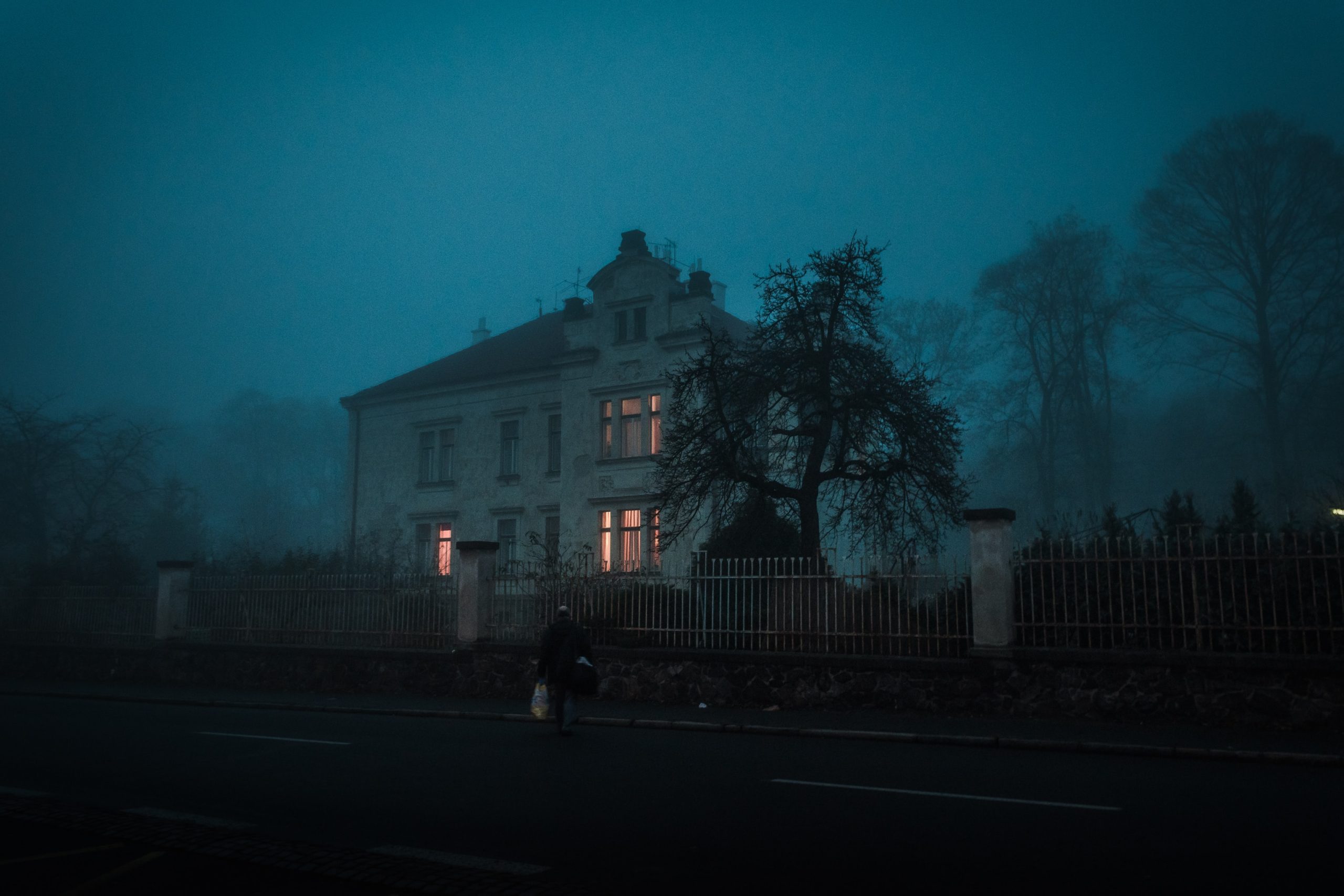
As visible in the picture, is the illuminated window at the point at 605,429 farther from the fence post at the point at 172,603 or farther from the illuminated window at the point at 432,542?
the fence post at the point at 172,603

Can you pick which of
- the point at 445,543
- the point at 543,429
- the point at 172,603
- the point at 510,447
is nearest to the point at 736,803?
the point at 172,603

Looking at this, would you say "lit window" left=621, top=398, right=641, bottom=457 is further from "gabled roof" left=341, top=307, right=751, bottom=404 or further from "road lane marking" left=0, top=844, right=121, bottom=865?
"road lane marking" left=0, top=844, right=121, bottom=865

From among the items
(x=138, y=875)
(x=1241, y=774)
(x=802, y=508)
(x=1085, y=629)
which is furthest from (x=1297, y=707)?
(x=138, y=875)

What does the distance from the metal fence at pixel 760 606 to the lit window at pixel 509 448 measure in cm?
2081

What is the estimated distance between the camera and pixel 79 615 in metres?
25.0

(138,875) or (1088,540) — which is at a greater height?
(1088,540)

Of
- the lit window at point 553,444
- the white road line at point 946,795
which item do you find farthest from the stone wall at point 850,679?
the lit window at point 553,444

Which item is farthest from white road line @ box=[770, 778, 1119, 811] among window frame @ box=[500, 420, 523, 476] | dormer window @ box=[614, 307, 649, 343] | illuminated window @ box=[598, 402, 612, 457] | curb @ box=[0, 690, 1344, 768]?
window frame @ box=[500, 420, 523, 476]

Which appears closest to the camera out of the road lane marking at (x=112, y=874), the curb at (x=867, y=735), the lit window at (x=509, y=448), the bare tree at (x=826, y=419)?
the road lane marking at (x=112, y=874)

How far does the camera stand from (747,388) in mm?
20078

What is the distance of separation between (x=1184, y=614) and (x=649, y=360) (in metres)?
24.9

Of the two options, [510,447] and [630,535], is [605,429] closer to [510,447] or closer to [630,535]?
[630,535]

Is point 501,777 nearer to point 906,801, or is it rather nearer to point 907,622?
point 906,801

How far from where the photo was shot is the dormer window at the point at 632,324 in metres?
37.2
